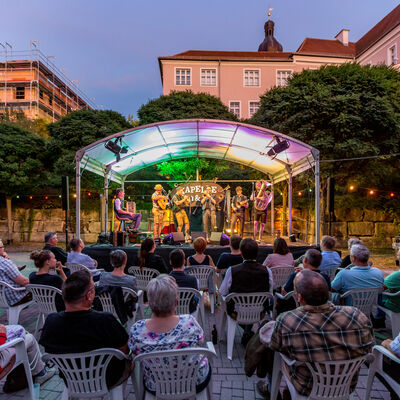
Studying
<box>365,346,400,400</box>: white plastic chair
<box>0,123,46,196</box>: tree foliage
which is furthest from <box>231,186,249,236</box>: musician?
<box>0,123,46,196</box>: tree foliage

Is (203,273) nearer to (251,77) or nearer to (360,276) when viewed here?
(360,276)

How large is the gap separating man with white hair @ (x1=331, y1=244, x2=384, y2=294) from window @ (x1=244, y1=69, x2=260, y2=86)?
26.9 metres

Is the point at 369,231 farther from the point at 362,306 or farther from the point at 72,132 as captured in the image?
the point at 72,132

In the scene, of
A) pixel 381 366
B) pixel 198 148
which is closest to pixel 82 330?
pixel 381 366

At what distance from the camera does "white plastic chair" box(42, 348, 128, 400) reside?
1.78 meters

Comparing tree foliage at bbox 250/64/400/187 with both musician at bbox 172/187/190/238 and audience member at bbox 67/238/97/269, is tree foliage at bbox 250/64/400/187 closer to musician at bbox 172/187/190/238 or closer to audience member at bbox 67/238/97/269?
musician at bbox 172/187/190/238

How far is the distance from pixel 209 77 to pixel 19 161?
730 inches

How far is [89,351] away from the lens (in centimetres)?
177

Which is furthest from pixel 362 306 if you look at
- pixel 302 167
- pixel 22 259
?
pixel 22 259

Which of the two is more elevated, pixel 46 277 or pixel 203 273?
pixel 46 277

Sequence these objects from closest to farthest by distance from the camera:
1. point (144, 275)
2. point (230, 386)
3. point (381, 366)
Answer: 1. point (381, 366)
2. point (230, 386)
3. point (144, 275)

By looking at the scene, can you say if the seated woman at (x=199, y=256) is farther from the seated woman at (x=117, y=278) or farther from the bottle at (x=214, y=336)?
the seated woman at (x=117, y=278)

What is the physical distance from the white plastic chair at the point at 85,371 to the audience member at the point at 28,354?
53 centimetres

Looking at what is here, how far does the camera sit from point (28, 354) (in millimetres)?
2527
